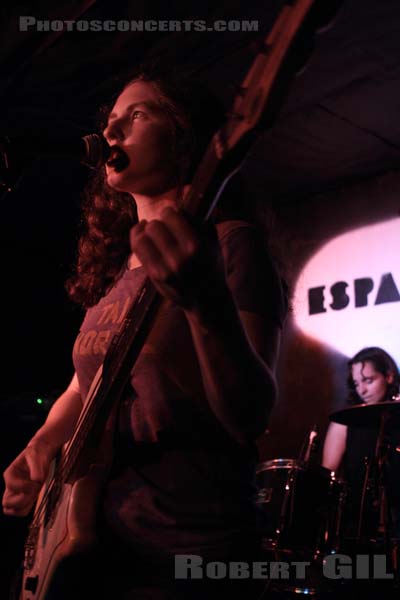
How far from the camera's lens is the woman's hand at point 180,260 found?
98cm

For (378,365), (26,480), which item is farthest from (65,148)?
(378,365)

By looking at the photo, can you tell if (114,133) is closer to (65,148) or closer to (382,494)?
(65,148)

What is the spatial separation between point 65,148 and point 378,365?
3.73 metres

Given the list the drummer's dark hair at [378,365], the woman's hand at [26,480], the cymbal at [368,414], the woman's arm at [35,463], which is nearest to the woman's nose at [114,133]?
the woman's arm at [35,463]

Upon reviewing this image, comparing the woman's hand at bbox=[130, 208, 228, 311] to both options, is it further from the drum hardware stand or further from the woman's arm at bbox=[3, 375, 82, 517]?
the drum hardware stand

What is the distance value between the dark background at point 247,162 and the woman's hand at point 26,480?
216 cm

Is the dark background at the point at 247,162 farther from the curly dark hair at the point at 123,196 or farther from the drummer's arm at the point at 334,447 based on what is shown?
the curly dark hair at the point at 123,196

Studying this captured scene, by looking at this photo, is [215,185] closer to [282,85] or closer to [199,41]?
[282,85]

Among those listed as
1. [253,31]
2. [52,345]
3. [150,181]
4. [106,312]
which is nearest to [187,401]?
[106,312]

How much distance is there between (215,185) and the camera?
3.62ft

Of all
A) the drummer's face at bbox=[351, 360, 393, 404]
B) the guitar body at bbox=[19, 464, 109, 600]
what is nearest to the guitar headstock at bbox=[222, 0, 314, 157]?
the guitar body at bbox=[19, 464, 109, 600]

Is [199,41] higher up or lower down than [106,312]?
higher up

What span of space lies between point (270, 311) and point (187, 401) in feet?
0.78

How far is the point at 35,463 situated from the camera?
1753mm
